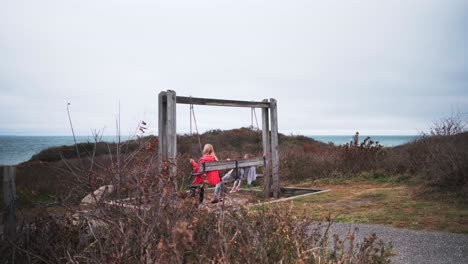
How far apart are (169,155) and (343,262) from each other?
5.65 metres

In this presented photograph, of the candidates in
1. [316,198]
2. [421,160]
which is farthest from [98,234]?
[421,160]

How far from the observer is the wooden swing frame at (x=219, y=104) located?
29.0 feet

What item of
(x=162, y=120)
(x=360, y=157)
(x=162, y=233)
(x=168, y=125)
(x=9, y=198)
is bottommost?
(x=162, y=233)

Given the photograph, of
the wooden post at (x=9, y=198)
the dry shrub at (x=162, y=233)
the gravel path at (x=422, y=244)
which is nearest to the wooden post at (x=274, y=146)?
the gravel path at (x=422, y=244)

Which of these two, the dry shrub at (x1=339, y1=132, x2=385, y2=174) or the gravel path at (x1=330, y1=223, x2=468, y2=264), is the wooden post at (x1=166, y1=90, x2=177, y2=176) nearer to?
the gravel path at (x1=330, y1=223, x2=468, y2=264)

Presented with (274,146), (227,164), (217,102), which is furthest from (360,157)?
(217,102)

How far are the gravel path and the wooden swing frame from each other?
3.42m

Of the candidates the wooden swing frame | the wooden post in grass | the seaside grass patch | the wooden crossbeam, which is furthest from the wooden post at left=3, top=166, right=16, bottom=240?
the wooden crossbeam

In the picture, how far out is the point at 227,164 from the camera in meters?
9.84

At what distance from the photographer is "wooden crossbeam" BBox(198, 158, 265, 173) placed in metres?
9.16

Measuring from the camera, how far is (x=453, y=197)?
30.8 feet

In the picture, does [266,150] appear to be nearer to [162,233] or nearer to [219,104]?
[219,104]

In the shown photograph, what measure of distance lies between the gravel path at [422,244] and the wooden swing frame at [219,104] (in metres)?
3.42

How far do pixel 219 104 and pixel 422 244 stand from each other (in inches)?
225
